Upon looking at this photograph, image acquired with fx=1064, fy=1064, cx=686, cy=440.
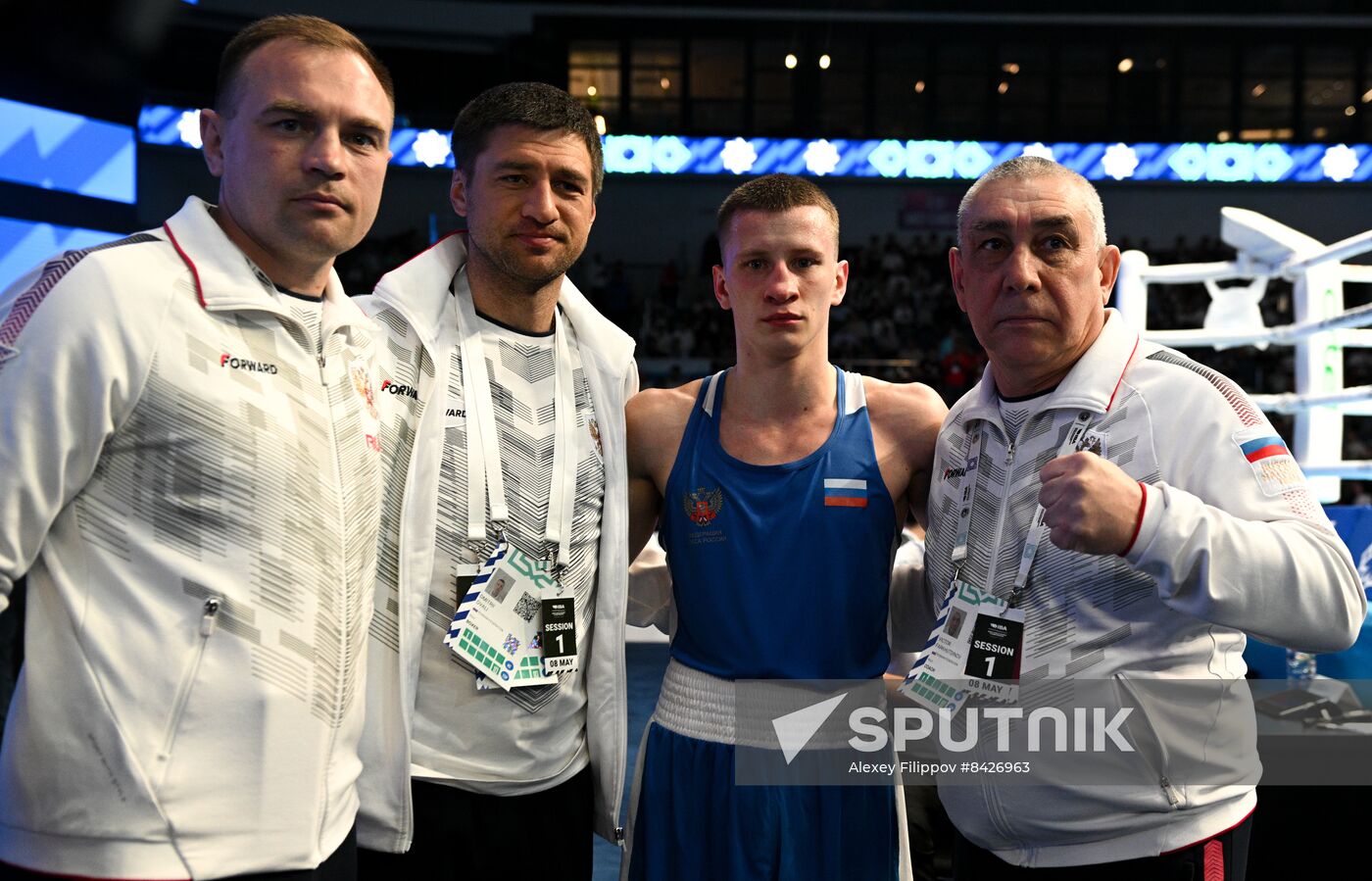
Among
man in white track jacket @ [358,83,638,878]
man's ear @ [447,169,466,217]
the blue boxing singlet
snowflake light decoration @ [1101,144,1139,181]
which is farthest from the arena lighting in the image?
the blue boxing singlet

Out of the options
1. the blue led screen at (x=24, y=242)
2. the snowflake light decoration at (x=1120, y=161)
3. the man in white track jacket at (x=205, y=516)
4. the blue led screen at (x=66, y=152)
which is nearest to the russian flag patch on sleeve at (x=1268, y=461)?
the man in white track jacket at (x=205, y=516)

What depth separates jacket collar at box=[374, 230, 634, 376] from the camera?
2.30 meters

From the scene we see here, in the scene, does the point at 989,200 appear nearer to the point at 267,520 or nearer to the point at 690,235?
the point at 267,520

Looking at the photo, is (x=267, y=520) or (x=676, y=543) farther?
(x=676, y=543)

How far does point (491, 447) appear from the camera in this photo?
2.25m

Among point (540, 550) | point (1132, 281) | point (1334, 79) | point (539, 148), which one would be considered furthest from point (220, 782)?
point (1334, 79)

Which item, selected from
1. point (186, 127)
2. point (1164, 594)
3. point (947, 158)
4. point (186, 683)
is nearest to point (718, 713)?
point (1164, 594)

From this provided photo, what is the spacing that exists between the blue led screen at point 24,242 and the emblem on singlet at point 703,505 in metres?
6.63

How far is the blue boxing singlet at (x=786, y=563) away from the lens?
7.77ft

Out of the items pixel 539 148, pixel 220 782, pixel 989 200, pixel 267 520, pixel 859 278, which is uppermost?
pixel 859 278

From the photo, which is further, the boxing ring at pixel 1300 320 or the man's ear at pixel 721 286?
the boxing ring at pixel 1300 320

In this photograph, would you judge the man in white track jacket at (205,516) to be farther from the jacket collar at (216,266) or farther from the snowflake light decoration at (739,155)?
the snowflake light decoration at (739,155)

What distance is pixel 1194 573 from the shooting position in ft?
5.30

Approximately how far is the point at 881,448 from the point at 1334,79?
758 inches
